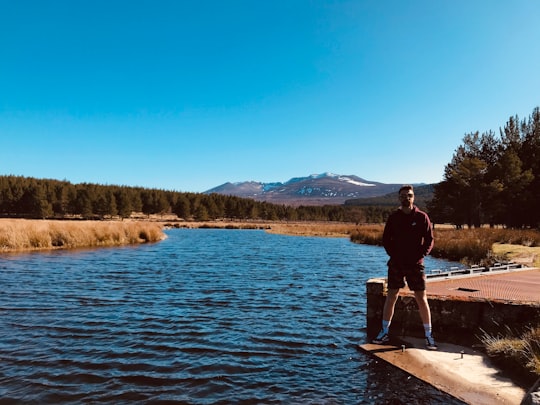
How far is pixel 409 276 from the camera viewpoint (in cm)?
716

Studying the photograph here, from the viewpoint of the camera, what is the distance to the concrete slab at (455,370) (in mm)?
5426

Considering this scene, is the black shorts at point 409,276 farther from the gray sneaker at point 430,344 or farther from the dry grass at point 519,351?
the dry grass at point 519,351

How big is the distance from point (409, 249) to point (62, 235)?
1105 inches

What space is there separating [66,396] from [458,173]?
49529 mm

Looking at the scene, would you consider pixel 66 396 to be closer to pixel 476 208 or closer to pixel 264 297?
pixel 264 297

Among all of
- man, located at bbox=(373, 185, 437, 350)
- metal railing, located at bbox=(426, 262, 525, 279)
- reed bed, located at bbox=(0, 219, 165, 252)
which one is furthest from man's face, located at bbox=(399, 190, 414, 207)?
reed bed, located at bbox=(0, 219, 165, 252)

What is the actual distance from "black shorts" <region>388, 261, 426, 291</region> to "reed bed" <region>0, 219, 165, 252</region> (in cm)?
2581

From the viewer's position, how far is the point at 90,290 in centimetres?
1323

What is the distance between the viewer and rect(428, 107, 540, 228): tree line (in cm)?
3781

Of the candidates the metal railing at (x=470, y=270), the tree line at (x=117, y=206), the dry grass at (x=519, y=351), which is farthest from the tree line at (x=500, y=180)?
the tree line at (x=117, y=206)

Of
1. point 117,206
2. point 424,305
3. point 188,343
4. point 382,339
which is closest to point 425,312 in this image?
point 424,305

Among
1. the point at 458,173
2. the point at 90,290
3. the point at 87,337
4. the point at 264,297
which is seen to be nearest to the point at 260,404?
the point at 87,337

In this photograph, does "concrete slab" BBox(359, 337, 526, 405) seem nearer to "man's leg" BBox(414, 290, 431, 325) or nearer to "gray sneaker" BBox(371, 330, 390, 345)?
"gray sneaker" BBox(371, 330, 390, 345)

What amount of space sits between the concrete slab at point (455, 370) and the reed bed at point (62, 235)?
25845 millimetres
